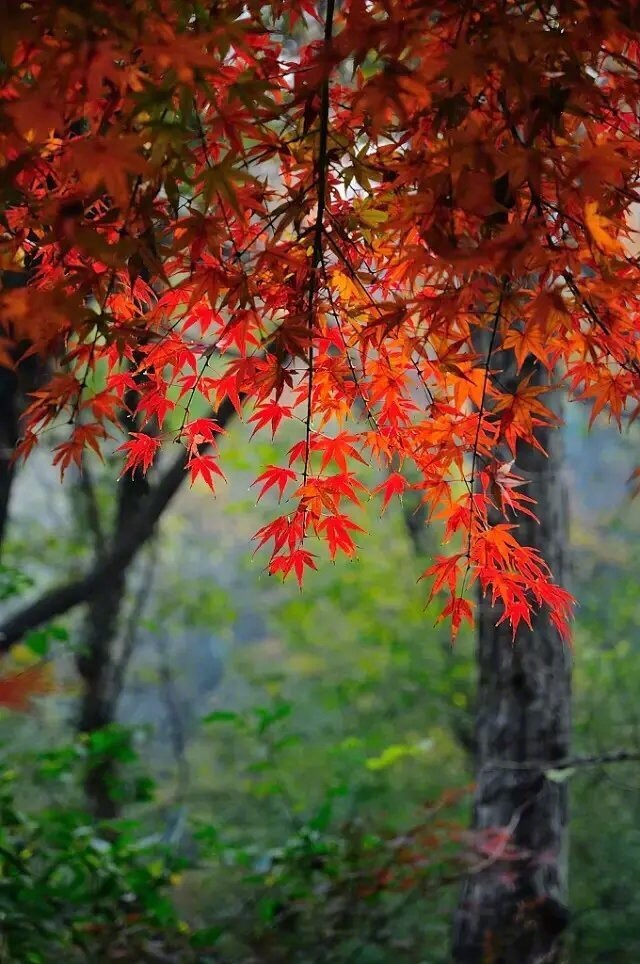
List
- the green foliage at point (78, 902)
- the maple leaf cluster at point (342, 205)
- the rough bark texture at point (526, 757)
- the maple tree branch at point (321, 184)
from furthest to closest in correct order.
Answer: the rough bark texture at point (526, 757), the green foliage at point (78, 902), the maple tree branch at point (321, 184), the maple leaf cluster at point (342, 205)

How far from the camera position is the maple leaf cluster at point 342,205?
3.26ft

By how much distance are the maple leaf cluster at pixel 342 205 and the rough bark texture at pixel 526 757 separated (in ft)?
4.51

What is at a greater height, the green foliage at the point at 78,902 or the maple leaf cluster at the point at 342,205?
the maple leaf cluster at the point at 342,205

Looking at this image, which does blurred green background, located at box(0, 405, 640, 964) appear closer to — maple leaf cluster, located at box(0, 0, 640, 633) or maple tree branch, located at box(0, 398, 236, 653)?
maple tree branch, located at box(0, 398, 236, 653)

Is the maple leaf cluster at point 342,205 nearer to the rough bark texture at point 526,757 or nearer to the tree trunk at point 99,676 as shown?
the rough bark texture at point 526,757

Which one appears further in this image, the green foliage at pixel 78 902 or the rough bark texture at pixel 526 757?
the rough bark texture at pixel 526 757

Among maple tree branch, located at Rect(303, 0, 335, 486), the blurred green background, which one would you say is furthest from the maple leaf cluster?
the blurred green background

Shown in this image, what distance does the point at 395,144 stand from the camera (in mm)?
1225

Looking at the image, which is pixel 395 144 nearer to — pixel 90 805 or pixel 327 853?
pixel 327 853

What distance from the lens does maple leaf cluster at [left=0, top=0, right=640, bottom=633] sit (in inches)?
39.1

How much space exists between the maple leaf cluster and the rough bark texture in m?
1.37

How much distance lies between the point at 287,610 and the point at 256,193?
5.34 metres

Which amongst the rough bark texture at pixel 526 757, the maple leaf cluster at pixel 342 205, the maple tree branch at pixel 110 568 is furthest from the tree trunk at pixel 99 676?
the maple leaf cluster at pixel 342 205

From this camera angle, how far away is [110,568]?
9.86 feet
